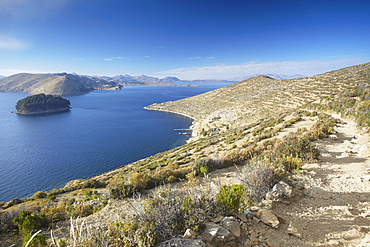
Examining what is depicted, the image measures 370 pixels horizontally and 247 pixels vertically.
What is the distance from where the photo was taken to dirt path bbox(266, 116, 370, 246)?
146 inches

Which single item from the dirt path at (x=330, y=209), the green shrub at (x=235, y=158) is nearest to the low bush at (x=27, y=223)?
the dirt path at (x=330, y=209)

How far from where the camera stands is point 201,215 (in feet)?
13.1

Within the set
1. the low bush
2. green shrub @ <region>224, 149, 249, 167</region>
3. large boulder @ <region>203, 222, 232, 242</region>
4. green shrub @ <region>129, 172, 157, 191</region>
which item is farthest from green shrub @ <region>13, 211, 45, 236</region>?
→ green shrub @ <region>224, 149, 249, 167</region>

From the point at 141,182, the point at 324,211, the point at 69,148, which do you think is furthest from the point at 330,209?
the point at 69,148

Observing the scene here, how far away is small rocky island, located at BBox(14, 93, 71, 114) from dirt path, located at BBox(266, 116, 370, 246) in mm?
133056

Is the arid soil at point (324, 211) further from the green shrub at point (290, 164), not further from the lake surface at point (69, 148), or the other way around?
the lake surface at point (69, 148)

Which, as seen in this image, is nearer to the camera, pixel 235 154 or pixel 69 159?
pixel 235 154

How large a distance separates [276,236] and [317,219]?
1477mm

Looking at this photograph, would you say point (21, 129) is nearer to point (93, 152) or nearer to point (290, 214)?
point (93, 152)

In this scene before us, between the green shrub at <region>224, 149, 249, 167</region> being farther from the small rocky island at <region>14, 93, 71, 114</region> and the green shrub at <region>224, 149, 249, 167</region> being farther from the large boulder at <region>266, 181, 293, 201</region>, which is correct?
the small rocky island at <region>14, 93, 71, 114</region>

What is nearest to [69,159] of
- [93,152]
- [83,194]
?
[93,152]

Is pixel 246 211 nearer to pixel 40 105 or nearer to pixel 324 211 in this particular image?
pixel 324 211

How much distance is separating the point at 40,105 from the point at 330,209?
140 m

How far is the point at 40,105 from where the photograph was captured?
106438mm
